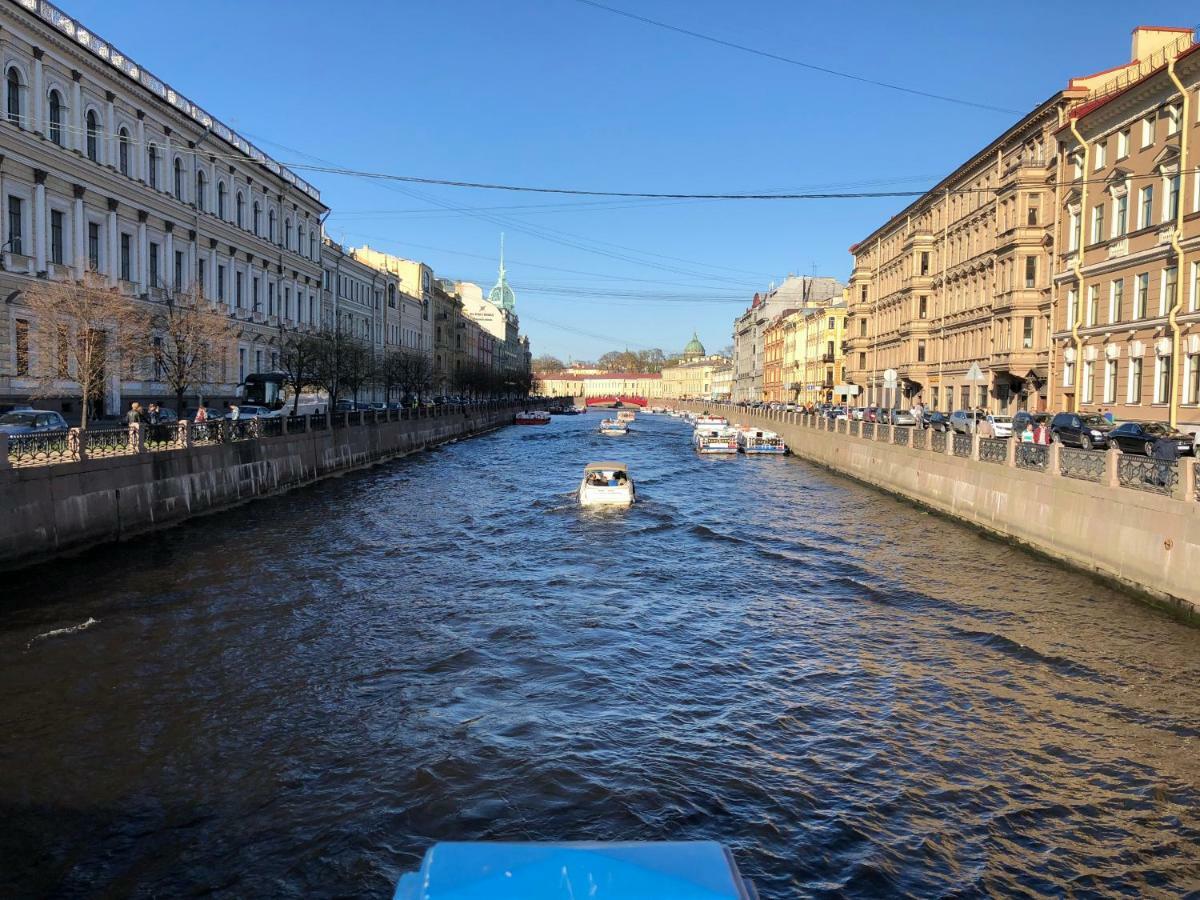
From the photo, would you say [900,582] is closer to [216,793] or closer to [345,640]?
[345,640]

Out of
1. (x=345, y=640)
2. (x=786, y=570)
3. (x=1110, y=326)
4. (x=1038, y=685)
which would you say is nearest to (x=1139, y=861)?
(x=1038, y=685)

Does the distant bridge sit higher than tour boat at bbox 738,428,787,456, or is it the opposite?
the distant bridge

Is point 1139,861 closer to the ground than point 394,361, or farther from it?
closer to the ground

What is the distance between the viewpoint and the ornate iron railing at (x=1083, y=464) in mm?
17734

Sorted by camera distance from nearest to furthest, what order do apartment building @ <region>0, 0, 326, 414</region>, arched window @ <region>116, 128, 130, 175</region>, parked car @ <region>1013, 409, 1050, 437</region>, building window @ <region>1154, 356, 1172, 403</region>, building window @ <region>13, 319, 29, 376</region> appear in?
building window @ <region>13, 319, 29, 376</region> < building window @ <region>1154, 356, 1172, 403</region> < apartment building @ <region>0, 0, 326, 414</region> < parked car @ <region>1013, 409, 1050, 437</region> < arched window @ <region>116, 128, 130, 175</region>

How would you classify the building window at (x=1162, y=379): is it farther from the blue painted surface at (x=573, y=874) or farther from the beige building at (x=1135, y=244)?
the blue painted surface at (x=573, y=874)

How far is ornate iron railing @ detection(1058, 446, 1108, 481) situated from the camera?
1773 centimetres

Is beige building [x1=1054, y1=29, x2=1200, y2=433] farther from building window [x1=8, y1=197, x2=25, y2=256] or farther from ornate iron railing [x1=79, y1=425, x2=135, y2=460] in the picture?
building window [x1=8, y1=197, x2=25, y2=256]

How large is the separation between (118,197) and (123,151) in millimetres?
2505

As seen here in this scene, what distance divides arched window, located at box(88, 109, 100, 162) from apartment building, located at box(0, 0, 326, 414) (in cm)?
6

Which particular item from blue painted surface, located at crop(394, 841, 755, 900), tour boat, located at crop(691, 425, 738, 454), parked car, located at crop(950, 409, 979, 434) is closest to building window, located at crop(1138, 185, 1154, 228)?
parked car, located at crop(950, 409, 979, 434)

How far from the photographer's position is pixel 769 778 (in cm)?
902

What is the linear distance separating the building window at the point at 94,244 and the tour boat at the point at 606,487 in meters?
22.4

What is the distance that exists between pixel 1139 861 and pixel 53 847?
8.88 metres
